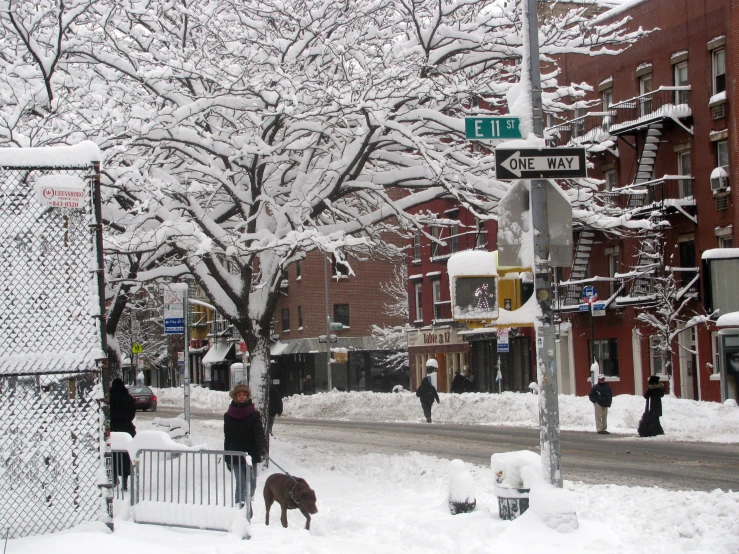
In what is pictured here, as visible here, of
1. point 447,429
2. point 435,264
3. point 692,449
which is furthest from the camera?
point 435,264

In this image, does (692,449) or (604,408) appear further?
(604,408)

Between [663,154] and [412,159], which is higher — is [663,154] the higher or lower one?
the higher one

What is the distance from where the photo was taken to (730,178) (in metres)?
32.8

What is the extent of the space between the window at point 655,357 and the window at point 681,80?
8868 mm

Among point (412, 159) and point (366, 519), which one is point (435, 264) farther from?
point (366, 519)

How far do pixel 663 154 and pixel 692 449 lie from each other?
60.5 ft

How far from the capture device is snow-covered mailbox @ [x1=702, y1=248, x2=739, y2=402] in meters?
27.1

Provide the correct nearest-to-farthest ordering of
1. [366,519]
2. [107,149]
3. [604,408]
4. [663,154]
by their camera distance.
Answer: [366,519] < [107,149] < [604,408] < [663,154]

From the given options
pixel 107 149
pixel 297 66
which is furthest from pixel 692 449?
pixel 107 149

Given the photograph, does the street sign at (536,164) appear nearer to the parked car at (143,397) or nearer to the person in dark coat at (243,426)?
the person in dark coat at (243,426)

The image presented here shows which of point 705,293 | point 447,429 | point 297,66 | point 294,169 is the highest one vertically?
point 297,66

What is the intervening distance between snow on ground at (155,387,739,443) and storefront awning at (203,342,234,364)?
23981 millimetres

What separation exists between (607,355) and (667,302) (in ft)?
22.1

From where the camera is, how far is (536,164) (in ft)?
31.8
